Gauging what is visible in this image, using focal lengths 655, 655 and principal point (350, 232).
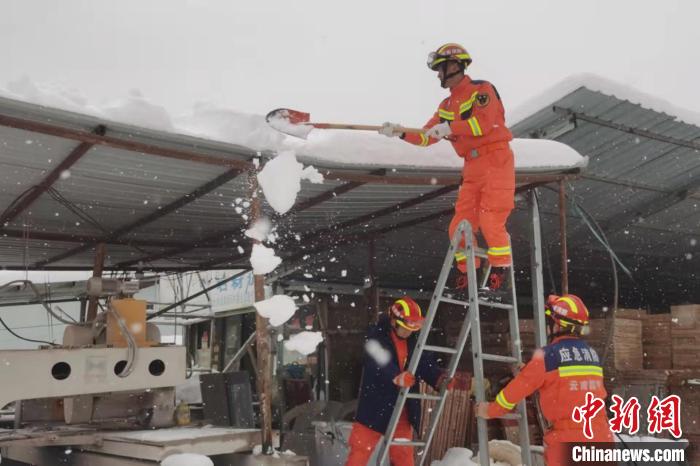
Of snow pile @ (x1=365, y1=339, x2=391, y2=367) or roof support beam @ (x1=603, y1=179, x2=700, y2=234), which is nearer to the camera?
snow pile @ (x1=365, y1=339, x2=391, y2=367)

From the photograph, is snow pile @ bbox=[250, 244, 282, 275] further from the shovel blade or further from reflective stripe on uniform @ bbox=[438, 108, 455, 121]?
reflective stripe on uniform @ bbox=[438, 108, 455, 121]

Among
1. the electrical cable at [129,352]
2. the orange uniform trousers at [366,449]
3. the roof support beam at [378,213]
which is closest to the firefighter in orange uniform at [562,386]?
the orange uniform trousers at [366,449]

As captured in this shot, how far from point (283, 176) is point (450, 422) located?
458 centimetres

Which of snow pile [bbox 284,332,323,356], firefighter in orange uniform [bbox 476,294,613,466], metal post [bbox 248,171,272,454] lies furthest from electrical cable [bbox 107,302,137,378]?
snow pile [bbox 284,332,323,356]

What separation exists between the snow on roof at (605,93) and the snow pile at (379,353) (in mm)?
3785

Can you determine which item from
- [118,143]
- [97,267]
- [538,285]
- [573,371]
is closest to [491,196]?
[573,371]

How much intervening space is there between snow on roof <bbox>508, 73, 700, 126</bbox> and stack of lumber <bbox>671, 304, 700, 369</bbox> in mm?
2474

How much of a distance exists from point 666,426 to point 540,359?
182 inches

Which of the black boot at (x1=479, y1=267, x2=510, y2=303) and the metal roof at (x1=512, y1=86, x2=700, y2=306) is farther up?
the metal roof at (x1=512, y1=86, x2=700, y2=306)

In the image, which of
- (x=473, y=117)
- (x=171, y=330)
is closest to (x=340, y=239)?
(x=473, y=117)

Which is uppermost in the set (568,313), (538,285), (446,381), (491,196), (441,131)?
(441,131)

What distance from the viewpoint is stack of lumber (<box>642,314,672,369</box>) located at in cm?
883

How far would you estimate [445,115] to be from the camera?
18.2 ft

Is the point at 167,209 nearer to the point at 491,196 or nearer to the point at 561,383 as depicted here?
the point at 491,196
